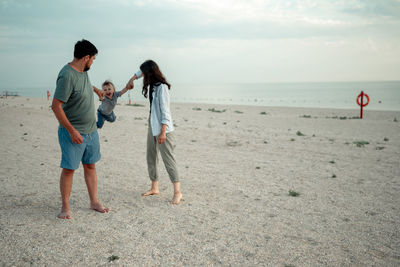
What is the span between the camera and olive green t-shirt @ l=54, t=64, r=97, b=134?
3.41m

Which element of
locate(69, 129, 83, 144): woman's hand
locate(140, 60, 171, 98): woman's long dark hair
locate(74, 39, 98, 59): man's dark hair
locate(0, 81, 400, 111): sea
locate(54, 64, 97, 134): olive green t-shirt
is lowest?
locate(69, 129, 83, 144): woman's hand

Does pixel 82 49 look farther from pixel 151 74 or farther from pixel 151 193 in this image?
pixel 151 193

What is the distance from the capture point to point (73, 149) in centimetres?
369

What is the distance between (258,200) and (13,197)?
3.84m

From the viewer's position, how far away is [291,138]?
35.3ft

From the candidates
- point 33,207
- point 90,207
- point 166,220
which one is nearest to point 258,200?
point 166,220

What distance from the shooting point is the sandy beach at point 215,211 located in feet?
10.6

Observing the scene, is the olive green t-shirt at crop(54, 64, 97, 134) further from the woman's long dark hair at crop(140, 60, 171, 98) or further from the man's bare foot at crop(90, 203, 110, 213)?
the man's bare foot at crop(90, 203, 110, 213)

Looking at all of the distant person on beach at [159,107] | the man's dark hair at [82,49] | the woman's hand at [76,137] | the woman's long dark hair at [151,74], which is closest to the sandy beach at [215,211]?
the distant person on beach at [159,107]

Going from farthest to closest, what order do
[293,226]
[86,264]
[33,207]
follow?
[33,207] → [293,226] → [86,264]

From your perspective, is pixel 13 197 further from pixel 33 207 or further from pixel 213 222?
pixel 213 222

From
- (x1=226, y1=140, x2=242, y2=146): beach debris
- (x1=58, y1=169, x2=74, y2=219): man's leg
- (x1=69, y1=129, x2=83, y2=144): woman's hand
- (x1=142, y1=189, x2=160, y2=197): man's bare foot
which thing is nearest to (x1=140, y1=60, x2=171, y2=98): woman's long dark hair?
(x1=69, y1=129, x2=83, y2=144): woman's hand

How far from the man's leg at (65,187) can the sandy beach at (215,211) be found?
0.13 meters

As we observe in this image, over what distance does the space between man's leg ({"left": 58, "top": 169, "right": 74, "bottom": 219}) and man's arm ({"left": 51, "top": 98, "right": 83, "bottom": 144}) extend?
0.52 m
